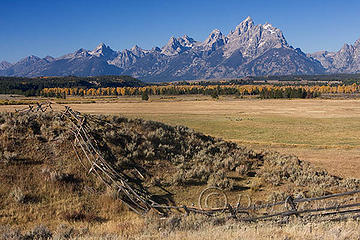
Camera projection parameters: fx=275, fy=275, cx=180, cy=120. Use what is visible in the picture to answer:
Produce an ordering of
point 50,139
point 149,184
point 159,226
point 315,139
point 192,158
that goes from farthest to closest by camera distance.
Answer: point 315,139 → point 192,158 → point 50,139 → point 149,184 → point 159,226

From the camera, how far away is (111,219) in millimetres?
9531

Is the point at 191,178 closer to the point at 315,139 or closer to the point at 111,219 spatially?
the point at 111,219

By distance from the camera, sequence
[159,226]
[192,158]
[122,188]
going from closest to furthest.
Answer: [159,226]
[122,188]
[192,158]

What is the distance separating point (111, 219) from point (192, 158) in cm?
708

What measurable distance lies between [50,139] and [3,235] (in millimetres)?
5995

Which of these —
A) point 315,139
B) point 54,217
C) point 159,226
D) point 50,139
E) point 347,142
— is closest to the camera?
point 159,226

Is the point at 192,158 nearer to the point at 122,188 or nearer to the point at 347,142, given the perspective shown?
the point at 122,188

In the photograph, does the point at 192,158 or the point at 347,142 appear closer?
the point at 192,158

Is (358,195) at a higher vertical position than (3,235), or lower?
lower

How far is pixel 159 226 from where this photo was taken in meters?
8.43

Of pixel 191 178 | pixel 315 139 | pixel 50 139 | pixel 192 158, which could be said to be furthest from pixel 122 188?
pixel 315 139

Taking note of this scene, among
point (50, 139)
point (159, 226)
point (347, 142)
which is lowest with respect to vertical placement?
point (347, 142)

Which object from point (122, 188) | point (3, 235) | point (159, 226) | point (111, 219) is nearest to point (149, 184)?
point (122, 188)

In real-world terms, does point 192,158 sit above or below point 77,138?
below
